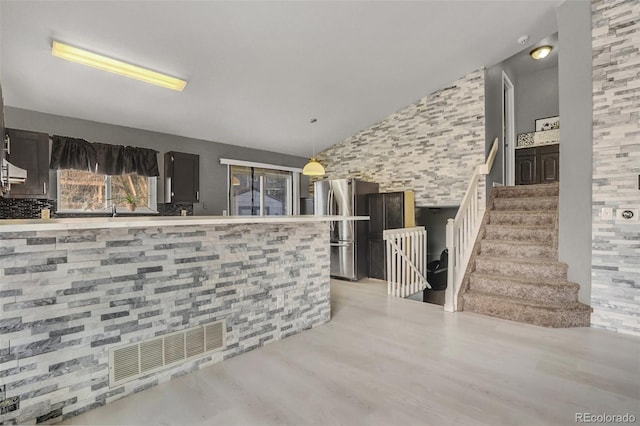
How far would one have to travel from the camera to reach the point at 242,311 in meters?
2.57

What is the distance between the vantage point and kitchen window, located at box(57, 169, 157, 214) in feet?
13.8

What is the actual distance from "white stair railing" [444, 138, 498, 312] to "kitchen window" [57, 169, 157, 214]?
4.38 m

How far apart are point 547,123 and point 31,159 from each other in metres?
8.40

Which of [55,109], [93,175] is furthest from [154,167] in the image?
[55,109]

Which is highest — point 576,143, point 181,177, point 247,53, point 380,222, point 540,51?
point 540,51

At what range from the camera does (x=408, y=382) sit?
82.0 inches

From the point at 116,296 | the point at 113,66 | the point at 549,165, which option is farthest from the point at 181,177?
the point at 549,165

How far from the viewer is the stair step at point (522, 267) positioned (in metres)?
3.43

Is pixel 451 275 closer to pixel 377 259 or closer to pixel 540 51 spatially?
pixel 377 259

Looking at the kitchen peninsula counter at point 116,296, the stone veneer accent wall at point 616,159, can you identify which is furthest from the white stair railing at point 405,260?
the stone veneer accent wall at point 616,159

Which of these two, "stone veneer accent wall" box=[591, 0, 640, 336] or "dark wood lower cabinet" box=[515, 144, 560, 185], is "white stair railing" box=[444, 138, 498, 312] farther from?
"dark wood lower cabinet" box=[515, 144, 560, 185]

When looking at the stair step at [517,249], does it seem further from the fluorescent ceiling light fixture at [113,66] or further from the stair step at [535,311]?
the fluorescent ceiling light fixture at [113,66]

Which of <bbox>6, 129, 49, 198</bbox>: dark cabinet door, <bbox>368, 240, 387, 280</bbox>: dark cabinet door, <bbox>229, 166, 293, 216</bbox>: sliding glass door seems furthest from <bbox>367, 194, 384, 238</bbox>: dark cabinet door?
<bbox>6, 129, 49, 198</bbox>: dark cabinet door

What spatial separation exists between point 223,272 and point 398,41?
3.44m
